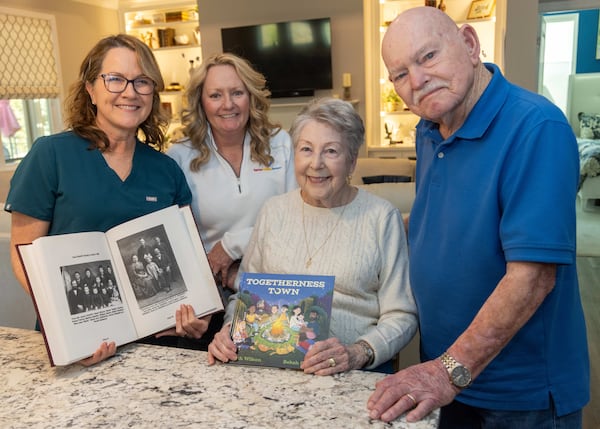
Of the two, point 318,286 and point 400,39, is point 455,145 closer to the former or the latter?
point 400,39

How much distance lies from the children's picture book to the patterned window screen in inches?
243

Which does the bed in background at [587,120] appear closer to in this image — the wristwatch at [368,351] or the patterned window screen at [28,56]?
the wristwatch at [368,351]

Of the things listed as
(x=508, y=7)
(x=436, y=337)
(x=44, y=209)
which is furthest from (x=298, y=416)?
(x=508, y=7)

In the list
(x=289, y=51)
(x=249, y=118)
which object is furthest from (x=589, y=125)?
(x=249, y=118)

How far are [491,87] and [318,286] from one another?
546mm

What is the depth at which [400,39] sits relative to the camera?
1.05 m

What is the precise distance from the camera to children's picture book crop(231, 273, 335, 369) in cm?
105

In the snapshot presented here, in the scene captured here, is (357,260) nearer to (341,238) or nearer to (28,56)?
(341,238)

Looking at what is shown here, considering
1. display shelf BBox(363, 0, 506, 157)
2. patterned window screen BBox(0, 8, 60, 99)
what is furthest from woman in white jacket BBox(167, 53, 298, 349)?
patterned window screen BBox(0, 8, 60, 99)

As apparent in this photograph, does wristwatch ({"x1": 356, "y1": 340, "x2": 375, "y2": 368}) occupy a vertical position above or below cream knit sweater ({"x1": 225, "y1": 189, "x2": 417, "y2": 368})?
below

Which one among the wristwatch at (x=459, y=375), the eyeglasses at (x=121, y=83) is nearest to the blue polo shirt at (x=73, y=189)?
the eyeglasses at (x=121, y=83)

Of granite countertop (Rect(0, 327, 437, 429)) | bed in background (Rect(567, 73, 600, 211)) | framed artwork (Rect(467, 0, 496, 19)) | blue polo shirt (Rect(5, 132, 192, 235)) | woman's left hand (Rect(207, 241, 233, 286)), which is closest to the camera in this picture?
granite countertop (Rect(0, 327, 437, 429))

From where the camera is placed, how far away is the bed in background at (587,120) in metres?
5.61

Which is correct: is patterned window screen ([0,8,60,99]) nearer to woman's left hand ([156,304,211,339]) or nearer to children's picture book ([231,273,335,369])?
woman's left hand ([156,304,211,339])
